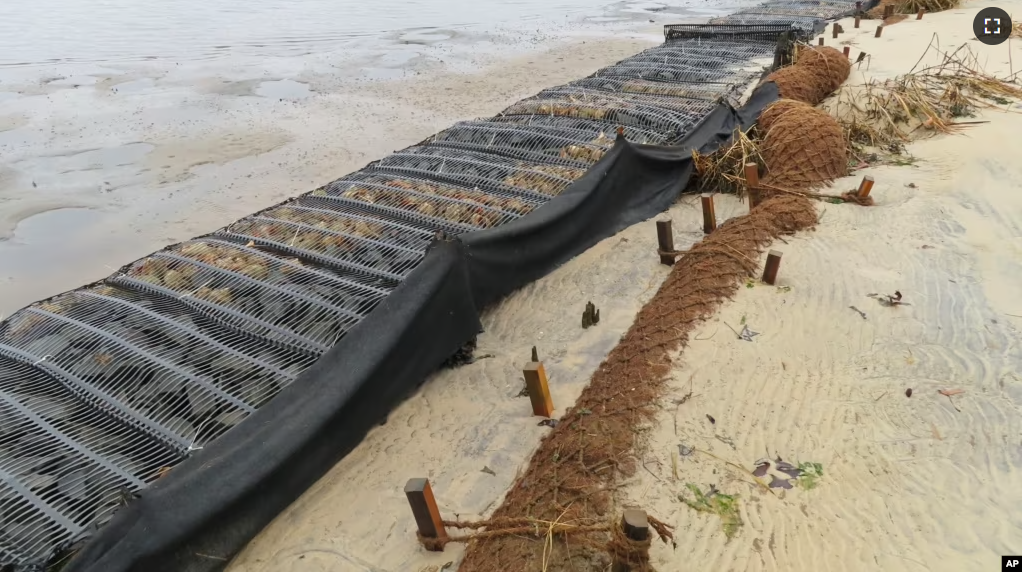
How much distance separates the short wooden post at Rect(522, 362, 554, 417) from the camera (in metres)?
3.62

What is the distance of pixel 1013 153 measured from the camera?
265 inches

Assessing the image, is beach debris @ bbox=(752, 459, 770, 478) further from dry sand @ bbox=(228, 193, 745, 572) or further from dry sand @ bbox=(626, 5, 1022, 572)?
dry sand @ bbox=(228, 193, 745, 572)

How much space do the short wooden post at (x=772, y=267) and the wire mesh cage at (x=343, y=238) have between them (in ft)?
8.78

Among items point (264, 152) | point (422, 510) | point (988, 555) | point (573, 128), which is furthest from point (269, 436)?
point (264, 152)

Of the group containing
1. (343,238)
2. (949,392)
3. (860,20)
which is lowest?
(949,392)

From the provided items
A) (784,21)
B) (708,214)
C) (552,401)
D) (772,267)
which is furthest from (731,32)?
(552,401)

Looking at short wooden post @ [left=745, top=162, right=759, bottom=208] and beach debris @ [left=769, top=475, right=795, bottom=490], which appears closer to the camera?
beach debris @ [left=769, top=475, right=795, bottom=490]

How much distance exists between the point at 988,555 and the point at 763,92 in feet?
20.1

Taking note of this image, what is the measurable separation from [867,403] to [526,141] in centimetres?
425

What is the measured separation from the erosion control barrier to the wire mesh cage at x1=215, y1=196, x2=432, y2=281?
17 mm

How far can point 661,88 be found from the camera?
8.24m

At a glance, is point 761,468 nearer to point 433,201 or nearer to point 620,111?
point 433,201

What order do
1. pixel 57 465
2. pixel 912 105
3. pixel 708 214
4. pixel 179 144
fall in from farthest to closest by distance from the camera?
pixel 179 144, pixel 912 105, pixel 708 214, pixel 57 465

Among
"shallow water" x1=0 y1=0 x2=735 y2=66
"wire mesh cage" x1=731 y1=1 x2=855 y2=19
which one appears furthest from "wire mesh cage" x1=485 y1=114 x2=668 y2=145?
"shallow water" x1=0 y1=0 x2=735 y2=66
